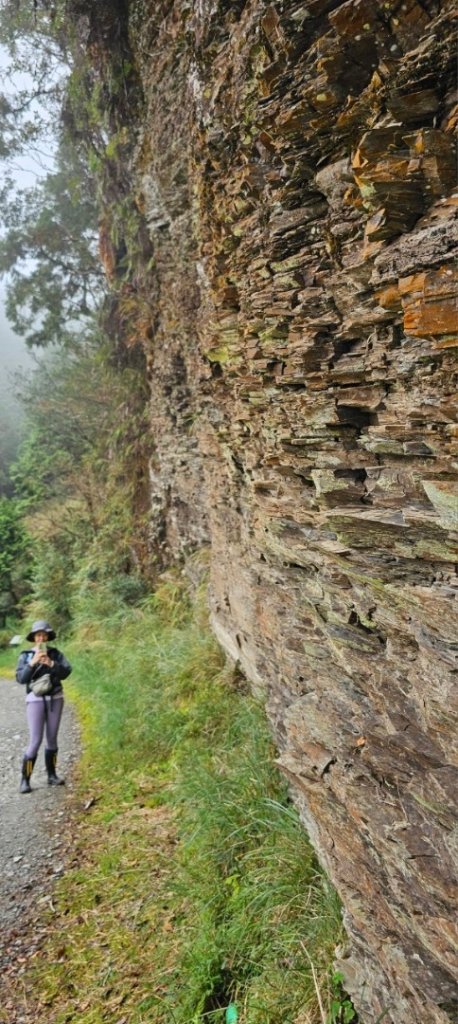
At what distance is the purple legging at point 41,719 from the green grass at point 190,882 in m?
0.74

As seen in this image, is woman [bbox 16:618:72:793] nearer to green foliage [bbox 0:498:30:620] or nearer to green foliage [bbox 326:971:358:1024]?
green foliage [bbox 326:971:358:1024]

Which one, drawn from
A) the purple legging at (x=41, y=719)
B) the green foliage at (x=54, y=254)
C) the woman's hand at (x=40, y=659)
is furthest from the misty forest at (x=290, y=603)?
the green foliage at (x=54, y=254)

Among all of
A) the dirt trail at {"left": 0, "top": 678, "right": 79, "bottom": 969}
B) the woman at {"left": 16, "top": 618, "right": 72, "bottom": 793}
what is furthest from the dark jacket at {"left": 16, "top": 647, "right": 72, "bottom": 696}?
the dirt trail at {"left": 0, "top": 678, "right": 79, "bottom": 969}

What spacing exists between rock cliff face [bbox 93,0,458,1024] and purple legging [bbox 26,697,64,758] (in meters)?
3.23

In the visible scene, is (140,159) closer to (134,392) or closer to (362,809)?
(134,392)

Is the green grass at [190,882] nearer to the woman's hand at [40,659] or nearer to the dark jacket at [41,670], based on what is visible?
the dark jacket at [41,670]

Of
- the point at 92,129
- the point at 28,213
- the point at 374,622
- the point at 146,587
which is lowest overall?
the point at 146,587

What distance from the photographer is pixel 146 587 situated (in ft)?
39.7

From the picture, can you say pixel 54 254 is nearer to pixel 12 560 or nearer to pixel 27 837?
pixel 12 560

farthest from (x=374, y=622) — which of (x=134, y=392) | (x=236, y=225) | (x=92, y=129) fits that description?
(x=92, y=129)

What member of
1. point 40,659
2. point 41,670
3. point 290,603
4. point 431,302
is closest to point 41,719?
point 41,670

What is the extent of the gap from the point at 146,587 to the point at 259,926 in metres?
8.46

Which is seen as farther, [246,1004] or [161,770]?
[161,770]

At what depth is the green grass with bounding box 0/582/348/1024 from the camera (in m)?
3.73
